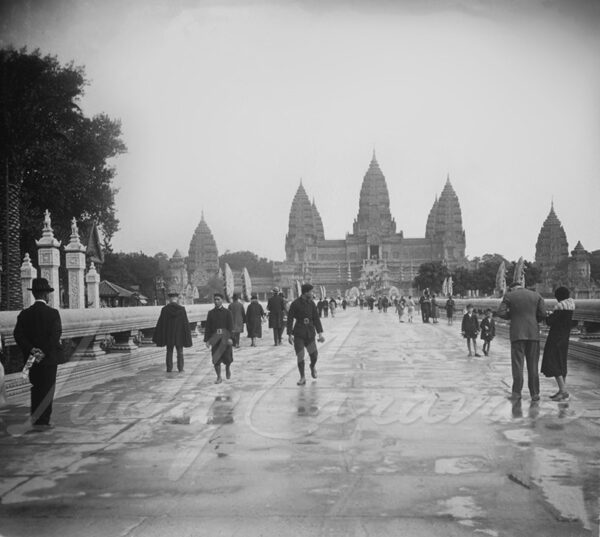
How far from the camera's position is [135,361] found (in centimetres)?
1495

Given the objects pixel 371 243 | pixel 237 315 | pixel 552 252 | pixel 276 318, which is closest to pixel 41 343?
pixel 237 315

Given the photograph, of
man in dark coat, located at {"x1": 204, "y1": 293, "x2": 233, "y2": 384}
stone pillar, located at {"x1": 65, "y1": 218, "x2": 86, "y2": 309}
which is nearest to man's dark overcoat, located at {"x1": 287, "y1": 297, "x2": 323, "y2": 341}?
man in dark coat, located at {"x1": 204, "y1": 293, "x2": 233, "y2": 384}

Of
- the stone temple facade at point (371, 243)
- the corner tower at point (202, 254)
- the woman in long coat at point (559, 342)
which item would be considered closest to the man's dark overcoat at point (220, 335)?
the woman in long coat at point (559, 342)

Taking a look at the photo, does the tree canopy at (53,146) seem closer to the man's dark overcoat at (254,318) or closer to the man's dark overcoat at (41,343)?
the man's dark overcoat at (41,343)

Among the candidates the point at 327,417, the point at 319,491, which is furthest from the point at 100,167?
the point at 319,491

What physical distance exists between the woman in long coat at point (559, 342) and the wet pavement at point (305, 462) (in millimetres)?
376

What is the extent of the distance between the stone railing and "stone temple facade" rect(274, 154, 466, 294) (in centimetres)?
16517

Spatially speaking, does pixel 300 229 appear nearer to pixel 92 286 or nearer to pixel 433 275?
pixel 433 275

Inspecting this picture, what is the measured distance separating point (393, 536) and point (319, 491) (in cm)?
104

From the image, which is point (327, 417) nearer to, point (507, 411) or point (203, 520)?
point (507, 411)

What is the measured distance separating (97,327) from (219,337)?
2236 millimetres

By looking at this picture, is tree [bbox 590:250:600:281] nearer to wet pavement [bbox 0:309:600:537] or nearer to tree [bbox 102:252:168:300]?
tree [bbox 102:252:168:300]

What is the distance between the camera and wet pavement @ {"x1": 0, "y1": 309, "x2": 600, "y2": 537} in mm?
4609

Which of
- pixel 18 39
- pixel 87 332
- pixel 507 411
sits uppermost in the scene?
pixel 18 39
